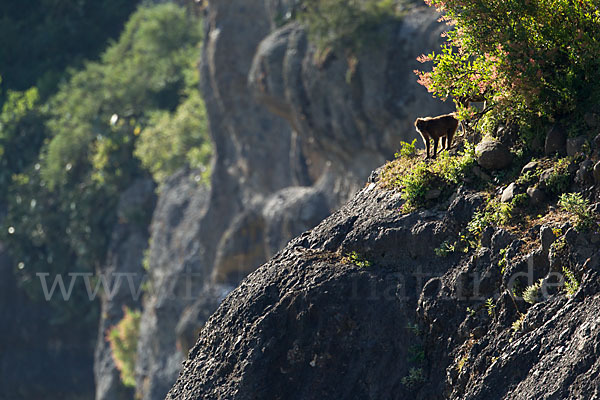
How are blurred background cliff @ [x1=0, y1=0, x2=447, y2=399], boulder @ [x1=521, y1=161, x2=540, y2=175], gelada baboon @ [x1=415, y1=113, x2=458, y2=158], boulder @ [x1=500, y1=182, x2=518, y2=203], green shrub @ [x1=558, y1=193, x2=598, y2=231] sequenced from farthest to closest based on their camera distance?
blurred background cliff @ [x1=0, y1=0, x2=447, y2=399], gelada baboon @ [x1=415, y1=113, x2=458, y2=158], boulder @ [x1=521, y1=161, x2=540, y2=175], boulder @ [x1=500, y1=182, x2=518, y2=203], green shrub @ [x1=558, y1=193, x2=598, y2=231]

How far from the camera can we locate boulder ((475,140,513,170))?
9.42 m

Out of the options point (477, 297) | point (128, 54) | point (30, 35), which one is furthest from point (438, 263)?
point (30, 35)

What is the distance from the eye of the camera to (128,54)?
43.3 meters

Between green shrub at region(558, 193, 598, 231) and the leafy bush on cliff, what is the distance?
0.87 metres

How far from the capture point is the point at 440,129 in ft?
34.1

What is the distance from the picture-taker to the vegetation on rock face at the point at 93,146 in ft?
119

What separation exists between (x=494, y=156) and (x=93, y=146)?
3055 cm

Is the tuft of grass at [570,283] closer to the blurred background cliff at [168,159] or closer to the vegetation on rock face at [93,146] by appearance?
the blurred background cliff at [168,159]

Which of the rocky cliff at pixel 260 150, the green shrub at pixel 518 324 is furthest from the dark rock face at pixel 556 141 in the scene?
the rocky cliff at pixel 260 150

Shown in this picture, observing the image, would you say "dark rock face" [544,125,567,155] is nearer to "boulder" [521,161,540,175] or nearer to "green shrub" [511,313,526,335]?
"boulder" [521,161,540,175]

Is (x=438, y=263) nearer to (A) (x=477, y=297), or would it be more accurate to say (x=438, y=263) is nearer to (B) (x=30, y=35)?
(A) (x=477, y=297)

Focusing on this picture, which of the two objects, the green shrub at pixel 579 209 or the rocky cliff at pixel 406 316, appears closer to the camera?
the rocky cliff at pixel 406 316

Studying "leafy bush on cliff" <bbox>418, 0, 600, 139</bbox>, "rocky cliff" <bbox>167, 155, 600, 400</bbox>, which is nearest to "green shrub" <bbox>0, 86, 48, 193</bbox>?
"rocky cliff" <bbox>167, 155, 600, 400</bbox>

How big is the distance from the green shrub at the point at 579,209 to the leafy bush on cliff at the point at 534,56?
→ 2.85 ft
